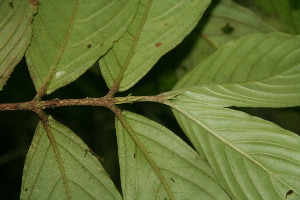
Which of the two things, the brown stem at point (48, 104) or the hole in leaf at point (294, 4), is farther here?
the hole in leaf at point (294, 4)

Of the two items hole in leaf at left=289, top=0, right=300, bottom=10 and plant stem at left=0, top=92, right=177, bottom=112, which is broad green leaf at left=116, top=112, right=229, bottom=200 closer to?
plant stem at left=0, top=92, right=177, bottom=112

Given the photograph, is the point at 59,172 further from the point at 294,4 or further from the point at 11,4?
the point at 294,4

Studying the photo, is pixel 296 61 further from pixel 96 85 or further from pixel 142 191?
pixel 96 85

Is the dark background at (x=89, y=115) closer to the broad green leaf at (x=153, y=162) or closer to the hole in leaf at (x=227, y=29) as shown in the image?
the hole in leaf at (x=227, y=29)

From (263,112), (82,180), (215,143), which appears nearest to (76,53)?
(82,180)

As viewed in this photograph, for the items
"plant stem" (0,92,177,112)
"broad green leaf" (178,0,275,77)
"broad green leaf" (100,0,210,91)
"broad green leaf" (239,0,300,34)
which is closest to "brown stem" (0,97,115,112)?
"plant stem" (0,92,177,112)

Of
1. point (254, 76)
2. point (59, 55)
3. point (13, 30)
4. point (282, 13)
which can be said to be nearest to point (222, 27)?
point (282, 13)

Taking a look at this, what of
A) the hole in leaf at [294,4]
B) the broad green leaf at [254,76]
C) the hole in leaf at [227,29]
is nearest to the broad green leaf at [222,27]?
the hole in leaf at [227,29]
